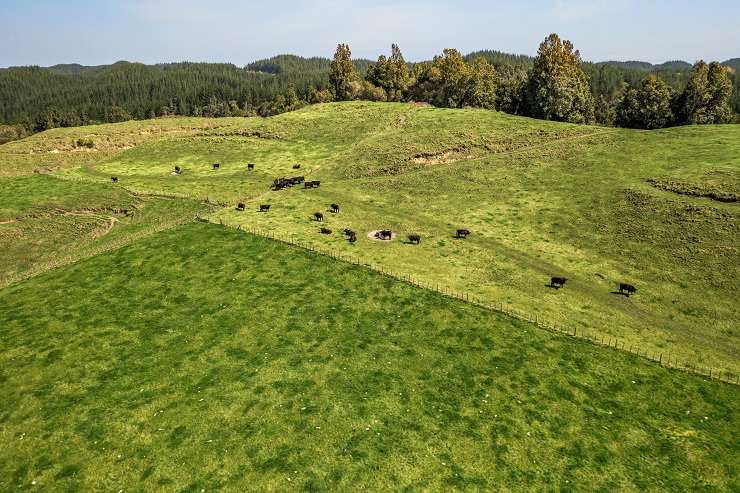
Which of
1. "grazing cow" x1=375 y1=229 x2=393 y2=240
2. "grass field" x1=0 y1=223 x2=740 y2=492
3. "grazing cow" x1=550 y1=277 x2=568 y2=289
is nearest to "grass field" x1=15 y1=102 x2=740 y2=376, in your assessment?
"grazing cow" x1=550 y1=277 x2=568 y2=289

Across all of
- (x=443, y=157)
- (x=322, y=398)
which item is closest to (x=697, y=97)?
(x=443, y=157)

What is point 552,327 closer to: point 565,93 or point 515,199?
A: point 515,199

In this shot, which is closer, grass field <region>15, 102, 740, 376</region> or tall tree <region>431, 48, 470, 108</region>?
grass field <region>15, 102, 740, 376</region>

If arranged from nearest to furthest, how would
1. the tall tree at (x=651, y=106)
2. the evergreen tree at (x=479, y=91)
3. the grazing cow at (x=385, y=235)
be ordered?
the grazing cow at (x=385, y=235) < the tall tree at (x=651, y=106) < the evergreen tree at (x=479, y=91)

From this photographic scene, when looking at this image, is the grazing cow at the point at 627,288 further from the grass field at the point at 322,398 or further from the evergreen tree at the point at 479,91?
the evergreen tree at the point at 479,91

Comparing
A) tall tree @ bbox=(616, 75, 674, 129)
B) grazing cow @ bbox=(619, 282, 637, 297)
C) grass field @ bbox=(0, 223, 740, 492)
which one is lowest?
grass field @ bbox=(0, 223, 740, 492)

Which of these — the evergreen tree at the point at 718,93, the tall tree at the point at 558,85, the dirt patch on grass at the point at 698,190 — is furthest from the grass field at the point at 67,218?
the evergreen tree at the point at 718,93

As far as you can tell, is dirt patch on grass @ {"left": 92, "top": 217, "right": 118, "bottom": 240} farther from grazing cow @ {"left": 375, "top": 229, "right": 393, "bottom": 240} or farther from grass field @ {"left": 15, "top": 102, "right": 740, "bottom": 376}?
grazing cow @ {"left": 375, "top": 229, "right": 393, "bottom": 240}
